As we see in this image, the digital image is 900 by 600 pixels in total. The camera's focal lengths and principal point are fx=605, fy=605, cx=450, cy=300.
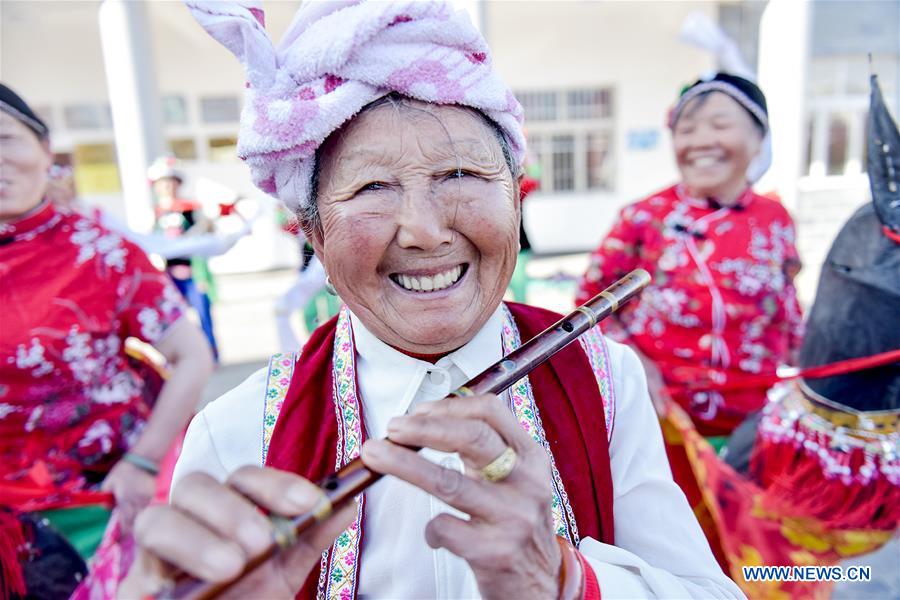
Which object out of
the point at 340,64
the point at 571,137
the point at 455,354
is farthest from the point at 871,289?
the point at 571,137

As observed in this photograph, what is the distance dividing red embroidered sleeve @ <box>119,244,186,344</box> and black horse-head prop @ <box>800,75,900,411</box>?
2105 millimetres

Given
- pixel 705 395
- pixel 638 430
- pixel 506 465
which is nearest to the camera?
pixel 506 465

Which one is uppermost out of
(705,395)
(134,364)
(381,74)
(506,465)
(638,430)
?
(381,74)

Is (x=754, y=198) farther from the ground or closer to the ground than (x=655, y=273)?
farther from the ground

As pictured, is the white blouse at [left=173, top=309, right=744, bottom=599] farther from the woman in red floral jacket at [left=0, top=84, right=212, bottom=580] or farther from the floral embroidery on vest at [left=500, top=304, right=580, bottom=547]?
the woman in red floral jacket at [left=0, top=84, right=212, bottom=580]

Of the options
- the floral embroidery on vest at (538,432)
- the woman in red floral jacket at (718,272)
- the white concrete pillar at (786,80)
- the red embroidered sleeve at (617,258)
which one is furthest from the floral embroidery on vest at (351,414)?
the white concrete pillar at (786,80)

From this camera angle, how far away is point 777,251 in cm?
242

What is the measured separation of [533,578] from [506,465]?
18cm

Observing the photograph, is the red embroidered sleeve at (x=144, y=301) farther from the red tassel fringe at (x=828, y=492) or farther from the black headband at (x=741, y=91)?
the black headband at (x=741, y=91)

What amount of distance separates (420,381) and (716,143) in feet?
6.21

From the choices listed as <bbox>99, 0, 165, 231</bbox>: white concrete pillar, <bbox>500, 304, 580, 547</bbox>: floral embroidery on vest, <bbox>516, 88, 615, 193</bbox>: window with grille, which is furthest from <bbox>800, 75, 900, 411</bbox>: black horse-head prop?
<bbox>516, 88, 615, 193</bbox>: window with grille

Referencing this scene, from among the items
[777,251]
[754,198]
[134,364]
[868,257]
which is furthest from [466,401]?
[754,198]

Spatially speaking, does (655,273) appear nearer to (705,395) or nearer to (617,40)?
(705,395)

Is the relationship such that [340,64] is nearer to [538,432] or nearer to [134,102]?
[538,432]
